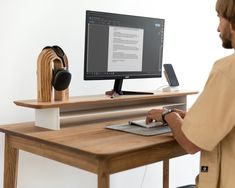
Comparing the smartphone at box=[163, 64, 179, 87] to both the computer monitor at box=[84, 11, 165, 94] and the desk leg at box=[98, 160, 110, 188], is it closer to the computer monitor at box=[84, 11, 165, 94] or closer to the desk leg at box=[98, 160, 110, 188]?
the computer monitor at box=[84, 11, 165, 94]

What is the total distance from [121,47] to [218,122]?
844mm

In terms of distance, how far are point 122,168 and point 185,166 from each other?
6.17 ft

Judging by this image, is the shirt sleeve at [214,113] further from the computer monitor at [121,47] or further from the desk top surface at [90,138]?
the computer monitor at [121,47]

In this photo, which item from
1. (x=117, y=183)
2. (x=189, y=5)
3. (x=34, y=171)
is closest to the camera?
(x=34, y=171)

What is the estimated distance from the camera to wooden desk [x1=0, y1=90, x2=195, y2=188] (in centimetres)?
133

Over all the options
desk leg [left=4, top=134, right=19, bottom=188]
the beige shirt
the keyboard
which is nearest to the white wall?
desk leg [left=4, top=134, right=19, bottom=188]

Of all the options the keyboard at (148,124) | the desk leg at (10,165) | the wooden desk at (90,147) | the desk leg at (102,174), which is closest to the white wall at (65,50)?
the desk leg at (10,165)

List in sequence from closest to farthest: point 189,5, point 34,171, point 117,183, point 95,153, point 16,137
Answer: point 95,153, point 16,137, point 34,171, point 117,183, point 189,5

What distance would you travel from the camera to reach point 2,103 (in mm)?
1974

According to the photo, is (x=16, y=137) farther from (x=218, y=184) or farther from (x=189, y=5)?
(x=189, y=5)

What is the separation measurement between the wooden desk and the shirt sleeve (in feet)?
0.69

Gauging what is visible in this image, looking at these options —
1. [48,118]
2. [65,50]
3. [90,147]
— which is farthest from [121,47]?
[90,147]

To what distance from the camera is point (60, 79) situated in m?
1.68

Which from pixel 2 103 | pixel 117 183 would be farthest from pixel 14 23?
pixel 117 183
